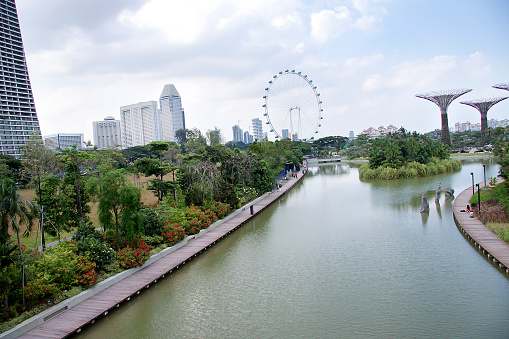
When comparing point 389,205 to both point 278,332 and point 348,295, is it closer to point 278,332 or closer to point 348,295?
point 348,295

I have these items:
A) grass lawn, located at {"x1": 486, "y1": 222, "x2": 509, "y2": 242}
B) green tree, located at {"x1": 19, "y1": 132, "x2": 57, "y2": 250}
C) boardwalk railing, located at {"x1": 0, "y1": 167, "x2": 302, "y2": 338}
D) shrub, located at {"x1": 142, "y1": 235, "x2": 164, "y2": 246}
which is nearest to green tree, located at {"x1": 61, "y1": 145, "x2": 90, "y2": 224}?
green tree, located at {"x1": 19, "y1": 132, "x2": 57, "y2": 250}

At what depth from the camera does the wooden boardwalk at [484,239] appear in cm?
1340

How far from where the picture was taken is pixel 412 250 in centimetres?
1571

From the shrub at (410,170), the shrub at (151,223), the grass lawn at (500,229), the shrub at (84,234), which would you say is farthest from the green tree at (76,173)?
the shrub at (410,170)

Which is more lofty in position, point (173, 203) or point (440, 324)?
point (173, 203)

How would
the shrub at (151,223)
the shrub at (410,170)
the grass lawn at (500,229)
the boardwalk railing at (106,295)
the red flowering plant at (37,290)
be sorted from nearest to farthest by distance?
the boardwalk railing at (106,295) < the red flowering plant at (37,290) < the grass lawn at (500,229) < the shrub at (151,223) < the shrub at (410,170)

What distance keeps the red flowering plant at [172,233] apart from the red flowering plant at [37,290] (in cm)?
655

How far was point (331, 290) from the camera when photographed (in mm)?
12125

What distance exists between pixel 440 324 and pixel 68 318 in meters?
10.1

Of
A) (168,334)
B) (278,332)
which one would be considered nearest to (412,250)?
(278,332)

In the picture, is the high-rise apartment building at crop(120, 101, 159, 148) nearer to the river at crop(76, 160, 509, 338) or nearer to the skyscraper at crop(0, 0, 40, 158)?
the skyscraper at crop(0, 0, 40, 158)

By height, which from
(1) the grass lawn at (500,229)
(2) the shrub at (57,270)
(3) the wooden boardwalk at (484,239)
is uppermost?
(2) the shrub at (57,270)

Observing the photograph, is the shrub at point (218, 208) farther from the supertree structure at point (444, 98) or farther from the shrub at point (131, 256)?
the supertree structure at point (444, 98)

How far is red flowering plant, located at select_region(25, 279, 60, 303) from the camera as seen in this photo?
10547 mm
